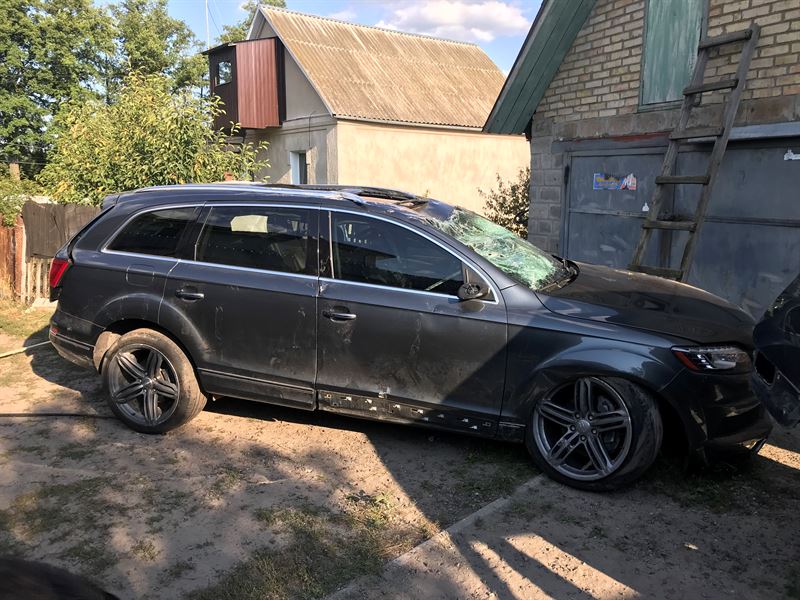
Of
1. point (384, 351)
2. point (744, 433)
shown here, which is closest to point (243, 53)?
point (384, 351)

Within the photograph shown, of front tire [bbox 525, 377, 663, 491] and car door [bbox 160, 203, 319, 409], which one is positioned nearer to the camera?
front tire [bbox 525, 377, 663, 491]

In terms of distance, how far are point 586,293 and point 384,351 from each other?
1.31 m

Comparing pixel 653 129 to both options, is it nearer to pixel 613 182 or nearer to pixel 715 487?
pixel 613 182

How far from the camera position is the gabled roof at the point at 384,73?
680 inches

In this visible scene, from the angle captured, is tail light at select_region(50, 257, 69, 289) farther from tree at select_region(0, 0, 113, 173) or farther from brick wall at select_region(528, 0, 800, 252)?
tree at select_region(0, 0, 113, 173)

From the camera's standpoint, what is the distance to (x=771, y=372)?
2705 mm

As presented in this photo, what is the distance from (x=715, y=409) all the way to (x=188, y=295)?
337 centimetres

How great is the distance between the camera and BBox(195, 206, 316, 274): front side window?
14.1 ft

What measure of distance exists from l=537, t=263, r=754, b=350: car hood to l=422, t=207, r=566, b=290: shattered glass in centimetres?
18

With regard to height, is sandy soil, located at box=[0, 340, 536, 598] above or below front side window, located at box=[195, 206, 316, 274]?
below

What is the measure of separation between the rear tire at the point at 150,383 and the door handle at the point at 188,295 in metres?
0.34

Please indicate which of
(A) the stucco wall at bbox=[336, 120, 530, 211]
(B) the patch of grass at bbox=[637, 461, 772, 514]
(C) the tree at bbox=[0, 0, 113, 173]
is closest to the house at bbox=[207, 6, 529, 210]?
(A) the stucco wall at bbox=[336, 120, 530, 211]

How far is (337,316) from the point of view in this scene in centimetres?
409

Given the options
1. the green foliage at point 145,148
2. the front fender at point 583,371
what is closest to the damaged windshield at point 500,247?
the front fender at point 583,371
